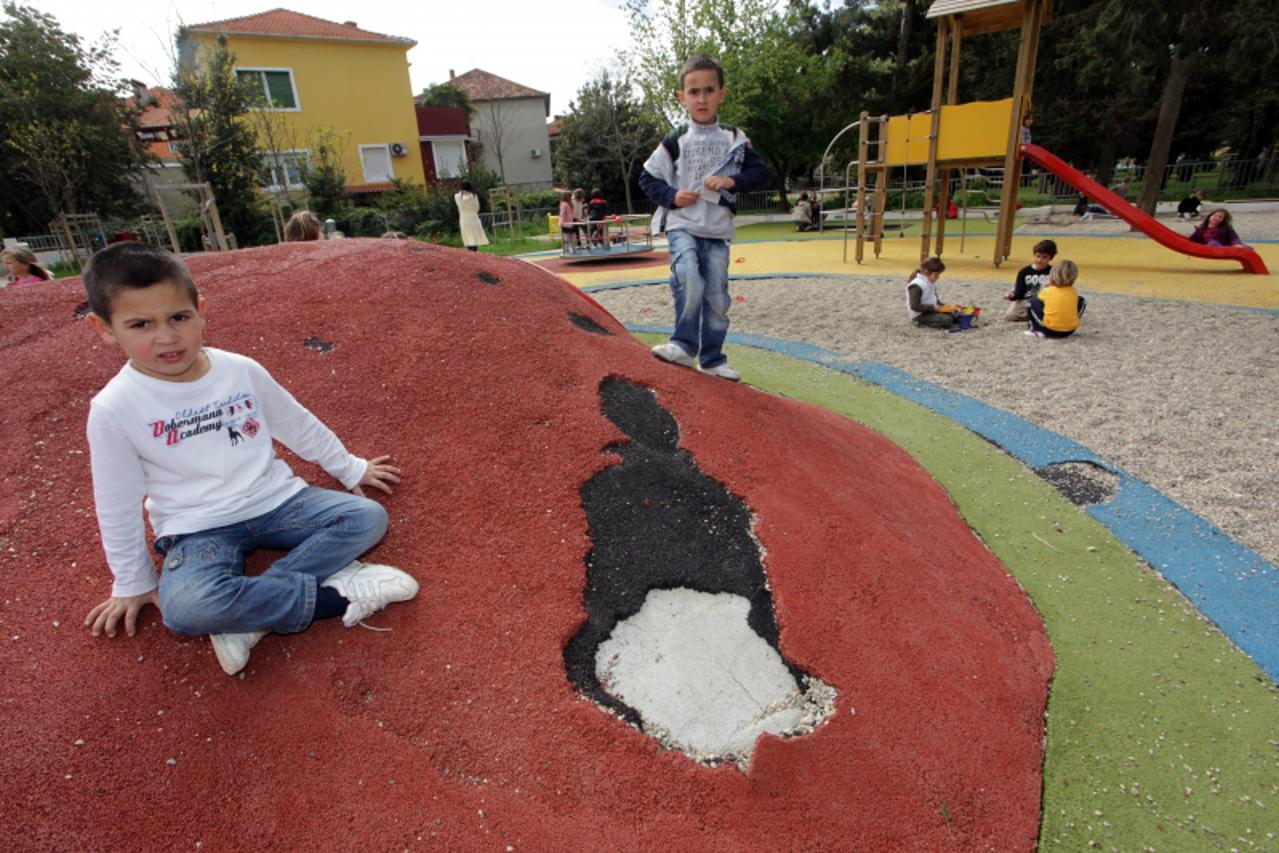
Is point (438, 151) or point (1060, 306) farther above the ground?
point (438, 151)

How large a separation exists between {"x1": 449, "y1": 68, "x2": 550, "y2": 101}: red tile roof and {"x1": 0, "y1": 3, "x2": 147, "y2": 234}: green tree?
86.3 feet

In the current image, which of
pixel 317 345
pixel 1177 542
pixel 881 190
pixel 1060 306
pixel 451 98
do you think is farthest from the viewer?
pixel 451 98

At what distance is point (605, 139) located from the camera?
3747cm

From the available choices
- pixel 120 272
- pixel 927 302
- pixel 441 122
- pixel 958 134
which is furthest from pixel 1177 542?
pixel 441 122

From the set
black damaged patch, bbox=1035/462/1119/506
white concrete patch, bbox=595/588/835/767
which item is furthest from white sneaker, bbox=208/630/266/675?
black damaged patch, bbox=1035/462/1119/506

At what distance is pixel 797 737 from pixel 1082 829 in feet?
3.15

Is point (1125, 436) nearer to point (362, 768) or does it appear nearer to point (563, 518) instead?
point (563, 518)

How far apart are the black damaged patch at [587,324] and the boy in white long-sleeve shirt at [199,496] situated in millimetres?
2070

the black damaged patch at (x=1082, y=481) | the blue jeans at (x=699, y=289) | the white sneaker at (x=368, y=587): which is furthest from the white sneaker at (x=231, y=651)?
the black damaged patch at (x=1082, y=481)

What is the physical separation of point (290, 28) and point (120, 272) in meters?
35.8

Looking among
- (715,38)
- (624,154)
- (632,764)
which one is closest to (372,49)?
(624,154)

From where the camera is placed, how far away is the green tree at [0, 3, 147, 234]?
72.1ft

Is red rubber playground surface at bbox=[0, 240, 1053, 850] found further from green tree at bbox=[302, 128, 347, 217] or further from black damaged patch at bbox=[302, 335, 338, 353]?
green tree at bbox=[302, 128, 347, 217]

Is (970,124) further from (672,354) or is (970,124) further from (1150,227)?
(672,354)
